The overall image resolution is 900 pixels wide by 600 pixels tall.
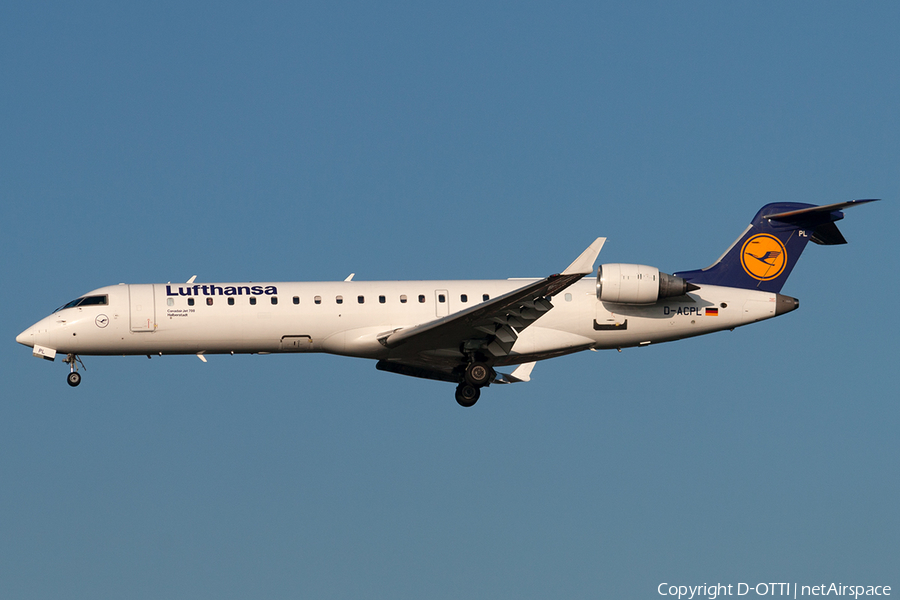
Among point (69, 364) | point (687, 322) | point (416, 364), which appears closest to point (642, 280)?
point (687, 322)

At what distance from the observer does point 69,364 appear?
29.8 m

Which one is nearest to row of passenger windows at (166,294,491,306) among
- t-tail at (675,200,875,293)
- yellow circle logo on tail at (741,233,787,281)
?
t-tail at (675,200,875,293)

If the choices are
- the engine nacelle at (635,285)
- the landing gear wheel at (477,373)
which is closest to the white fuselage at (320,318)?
the landing gear wheel at (477,373)

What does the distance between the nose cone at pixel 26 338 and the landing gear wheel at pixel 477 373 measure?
38.7 ft

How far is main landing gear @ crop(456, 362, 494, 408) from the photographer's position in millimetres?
29484

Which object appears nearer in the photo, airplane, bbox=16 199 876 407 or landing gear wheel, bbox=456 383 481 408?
airplane, bbox=16 199 876 407

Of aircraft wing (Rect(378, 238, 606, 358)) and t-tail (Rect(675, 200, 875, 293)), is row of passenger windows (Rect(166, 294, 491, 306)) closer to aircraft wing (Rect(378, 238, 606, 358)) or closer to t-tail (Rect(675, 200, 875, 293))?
aircraft wing (Rect(378, 238, 606, 358))

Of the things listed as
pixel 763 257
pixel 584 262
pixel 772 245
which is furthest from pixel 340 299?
pixel 772 245

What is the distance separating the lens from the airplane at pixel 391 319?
29.1m

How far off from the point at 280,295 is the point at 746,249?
13358mm

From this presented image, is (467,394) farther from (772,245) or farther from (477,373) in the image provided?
(772,245)

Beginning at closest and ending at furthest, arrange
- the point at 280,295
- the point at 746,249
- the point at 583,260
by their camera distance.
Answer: the point at 583,260, the point at 280,295, the point at 746,249

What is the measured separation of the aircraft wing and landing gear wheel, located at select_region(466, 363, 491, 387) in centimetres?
46

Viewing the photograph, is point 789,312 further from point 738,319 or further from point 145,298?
point 145,298
